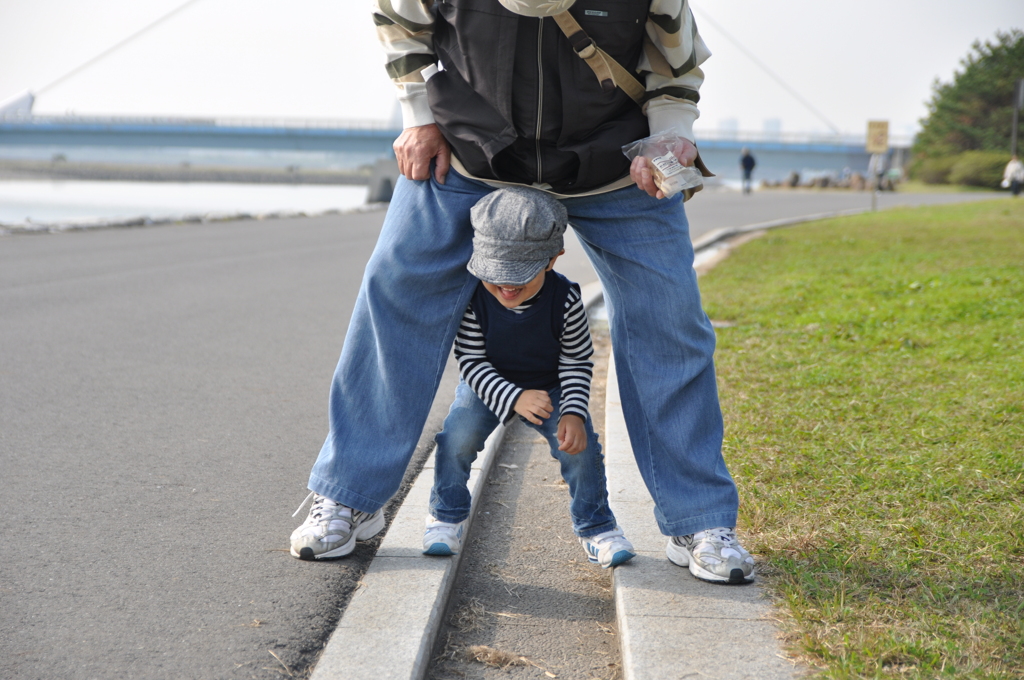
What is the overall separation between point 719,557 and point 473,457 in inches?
28.8

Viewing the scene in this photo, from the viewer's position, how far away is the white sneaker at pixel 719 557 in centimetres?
232

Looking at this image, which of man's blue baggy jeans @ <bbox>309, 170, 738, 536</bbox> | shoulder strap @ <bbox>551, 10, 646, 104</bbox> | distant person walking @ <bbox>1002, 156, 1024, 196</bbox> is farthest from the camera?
distant person walking @ <bbox>1002, 156, 1024, 196</bbox>

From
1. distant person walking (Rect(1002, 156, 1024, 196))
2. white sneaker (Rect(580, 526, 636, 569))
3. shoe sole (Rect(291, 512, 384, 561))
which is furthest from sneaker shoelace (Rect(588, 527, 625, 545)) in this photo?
distant person walking (Rect(1002, 156, 1024, 196))

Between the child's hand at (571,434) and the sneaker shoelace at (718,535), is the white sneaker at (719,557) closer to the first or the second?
the sneaker shoelace at (718,535)

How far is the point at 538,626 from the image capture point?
230 cm

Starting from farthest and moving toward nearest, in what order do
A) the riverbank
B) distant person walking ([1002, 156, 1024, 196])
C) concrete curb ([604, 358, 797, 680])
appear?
the riverbank < distant person walking ([1002, 156, 1024, 196]) < concrete curb ([604, 358, 797, 680])

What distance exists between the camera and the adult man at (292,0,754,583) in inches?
87.5

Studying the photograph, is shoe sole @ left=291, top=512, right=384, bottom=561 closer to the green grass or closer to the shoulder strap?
the green grass

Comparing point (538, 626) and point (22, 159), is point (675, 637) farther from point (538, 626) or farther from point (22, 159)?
point (22, 159)

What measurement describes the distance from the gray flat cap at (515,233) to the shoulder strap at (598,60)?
0.33m

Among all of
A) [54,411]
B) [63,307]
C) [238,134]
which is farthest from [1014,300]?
[238,134]

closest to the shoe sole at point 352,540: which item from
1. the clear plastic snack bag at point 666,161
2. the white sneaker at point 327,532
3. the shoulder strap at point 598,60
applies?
the white sneaker at point 327,532

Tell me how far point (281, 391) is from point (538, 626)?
2.68 meters

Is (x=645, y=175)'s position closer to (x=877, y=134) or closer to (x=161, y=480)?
(x=161, y=480)
